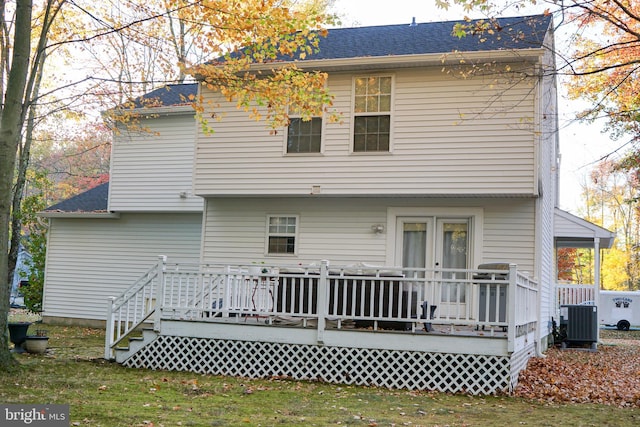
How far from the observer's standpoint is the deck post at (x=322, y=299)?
9.91m

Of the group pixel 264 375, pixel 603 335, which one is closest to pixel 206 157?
pixel 264 375

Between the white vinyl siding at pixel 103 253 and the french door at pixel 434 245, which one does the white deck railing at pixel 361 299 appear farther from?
the white vinyl siding at pixel 103 253

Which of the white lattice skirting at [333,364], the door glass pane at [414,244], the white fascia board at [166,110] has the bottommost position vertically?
the white lattice skirting at [333,364]

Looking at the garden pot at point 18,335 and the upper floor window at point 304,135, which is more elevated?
the upper floor window at point 304,135

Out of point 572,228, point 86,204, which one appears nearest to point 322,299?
point 572,228

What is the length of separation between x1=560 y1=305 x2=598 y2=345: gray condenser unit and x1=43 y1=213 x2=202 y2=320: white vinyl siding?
Result: 10040 mm

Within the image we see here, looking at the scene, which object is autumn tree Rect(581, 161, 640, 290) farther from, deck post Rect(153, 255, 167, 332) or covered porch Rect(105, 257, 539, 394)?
deck post Rect(153, 255, 167, 332)

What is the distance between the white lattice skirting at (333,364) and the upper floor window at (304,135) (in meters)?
4.90

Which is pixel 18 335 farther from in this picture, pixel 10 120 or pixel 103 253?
pixel 103 253

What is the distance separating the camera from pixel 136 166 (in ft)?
59.9

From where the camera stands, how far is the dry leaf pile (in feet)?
29.9

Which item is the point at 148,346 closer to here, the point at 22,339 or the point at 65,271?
the point at 22,339

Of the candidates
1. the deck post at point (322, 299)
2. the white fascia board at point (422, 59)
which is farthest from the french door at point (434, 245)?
the deck post at point (322, 299)

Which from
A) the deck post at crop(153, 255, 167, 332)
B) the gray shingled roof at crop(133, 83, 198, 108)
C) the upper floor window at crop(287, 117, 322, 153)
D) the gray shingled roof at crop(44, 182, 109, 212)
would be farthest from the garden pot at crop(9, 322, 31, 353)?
the gray shingled roof at crop(133, 83, 198, 108)
